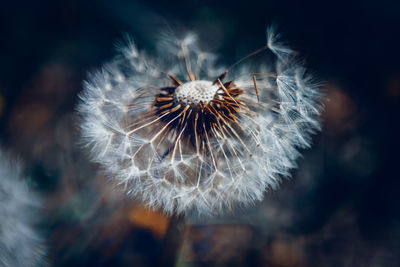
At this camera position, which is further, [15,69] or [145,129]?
[15,69]

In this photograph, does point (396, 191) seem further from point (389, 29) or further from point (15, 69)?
point (15, 69)

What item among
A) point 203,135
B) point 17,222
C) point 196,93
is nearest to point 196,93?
point 196,93

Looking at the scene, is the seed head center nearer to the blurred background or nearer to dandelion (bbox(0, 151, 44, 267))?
the blurred background

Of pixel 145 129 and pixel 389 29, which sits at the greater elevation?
pixel 389 29

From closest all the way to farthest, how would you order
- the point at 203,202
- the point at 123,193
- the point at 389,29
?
the point at 203,202 < the point at 389,29 < the point at 123,193

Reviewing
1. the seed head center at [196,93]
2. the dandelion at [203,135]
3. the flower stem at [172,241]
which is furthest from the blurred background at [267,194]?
the seed head center at [196,93]

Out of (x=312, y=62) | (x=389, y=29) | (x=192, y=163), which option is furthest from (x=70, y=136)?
(x=389, y=29)
